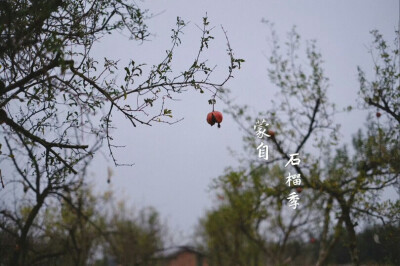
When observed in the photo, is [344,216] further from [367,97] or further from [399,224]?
[367,97]

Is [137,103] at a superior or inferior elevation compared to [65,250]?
superior

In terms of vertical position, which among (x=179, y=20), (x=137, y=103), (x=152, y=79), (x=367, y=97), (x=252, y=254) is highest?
(x=367, y=97)

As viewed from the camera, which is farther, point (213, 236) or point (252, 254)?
point (252, 254)

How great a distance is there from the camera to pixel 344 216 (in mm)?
7156

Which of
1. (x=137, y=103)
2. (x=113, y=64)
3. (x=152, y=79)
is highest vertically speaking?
(x=113, y=64)

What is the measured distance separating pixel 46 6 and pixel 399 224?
7.51 m

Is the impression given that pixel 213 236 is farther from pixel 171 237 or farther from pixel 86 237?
pixel 86 237

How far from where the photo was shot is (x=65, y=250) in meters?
8.88

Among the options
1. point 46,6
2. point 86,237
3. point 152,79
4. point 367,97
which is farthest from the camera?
point 86,237

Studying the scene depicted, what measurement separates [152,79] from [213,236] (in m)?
17.2

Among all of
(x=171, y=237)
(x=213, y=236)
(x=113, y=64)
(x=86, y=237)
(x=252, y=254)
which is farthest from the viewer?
(x=171, y=237)

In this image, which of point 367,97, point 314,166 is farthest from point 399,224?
point 367,97

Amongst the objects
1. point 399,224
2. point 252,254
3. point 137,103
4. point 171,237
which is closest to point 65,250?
point 137,103

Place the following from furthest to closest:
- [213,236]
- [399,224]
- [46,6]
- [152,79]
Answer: [213,236] < [399,224] < [152,79] < [46,6]
